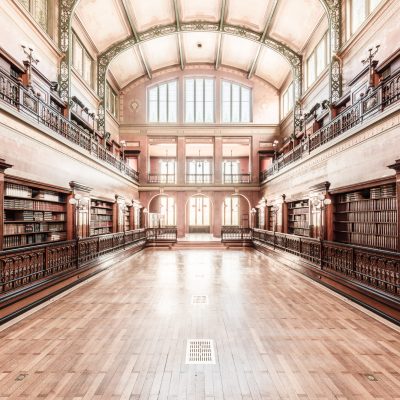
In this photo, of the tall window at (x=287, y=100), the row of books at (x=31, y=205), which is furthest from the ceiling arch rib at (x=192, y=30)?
the row of books at (x=31, y=205)

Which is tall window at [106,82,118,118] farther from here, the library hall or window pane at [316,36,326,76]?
window pane at [316,36,326,76]

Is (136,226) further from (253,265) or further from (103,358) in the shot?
(103,358)

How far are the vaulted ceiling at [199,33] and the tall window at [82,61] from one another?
807 millimetres

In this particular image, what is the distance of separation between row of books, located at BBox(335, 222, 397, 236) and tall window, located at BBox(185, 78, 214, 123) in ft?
42.1

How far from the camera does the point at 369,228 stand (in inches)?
270

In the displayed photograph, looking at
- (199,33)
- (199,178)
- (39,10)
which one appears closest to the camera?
(39,10)

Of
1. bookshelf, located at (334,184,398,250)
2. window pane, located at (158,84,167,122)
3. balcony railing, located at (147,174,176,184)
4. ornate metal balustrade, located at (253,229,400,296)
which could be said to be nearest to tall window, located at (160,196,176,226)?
balcony railing, located at (147,174,176,184)

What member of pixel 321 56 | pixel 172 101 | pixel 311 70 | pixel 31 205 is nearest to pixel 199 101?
pixel 172 101

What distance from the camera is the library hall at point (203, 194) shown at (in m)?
3.07

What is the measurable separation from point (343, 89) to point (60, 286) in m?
10.8

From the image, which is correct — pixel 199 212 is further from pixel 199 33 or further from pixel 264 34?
pixel 264 34

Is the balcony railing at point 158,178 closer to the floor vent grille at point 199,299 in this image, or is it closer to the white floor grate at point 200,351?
the floor vent grille at point 199,299

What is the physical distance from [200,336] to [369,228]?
512 cm

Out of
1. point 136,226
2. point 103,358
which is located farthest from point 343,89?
point 136,226
